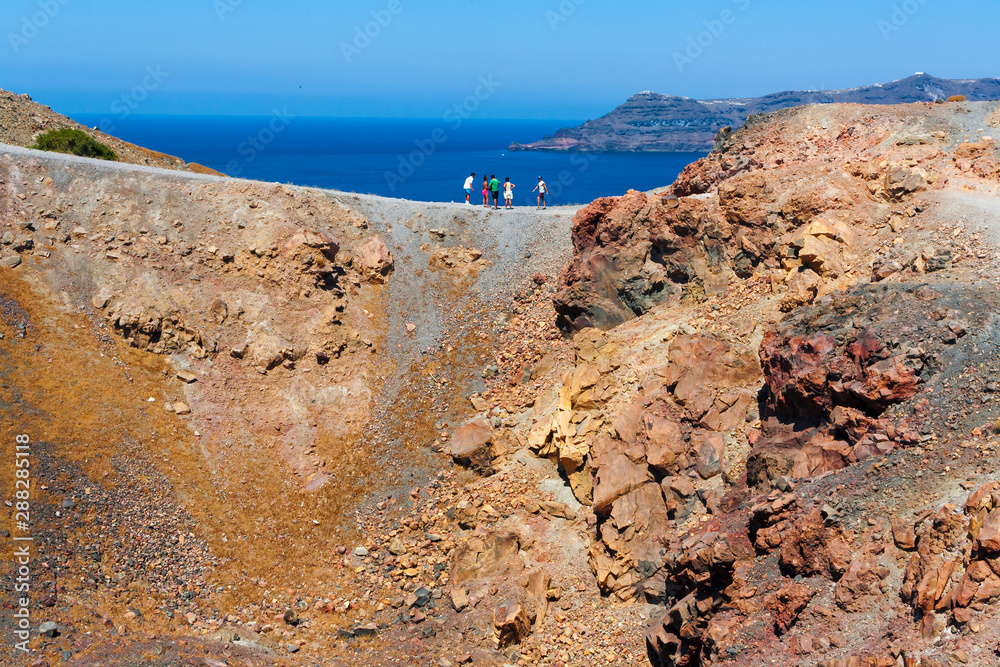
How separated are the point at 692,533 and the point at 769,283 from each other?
10.3 metres

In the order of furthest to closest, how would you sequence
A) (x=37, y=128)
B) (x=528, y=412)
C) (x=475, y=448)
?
(x=37, y=128)
(x=528, y=412)
(x=475, y=448)

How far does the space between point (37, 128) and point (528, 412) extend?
37025 millimetres

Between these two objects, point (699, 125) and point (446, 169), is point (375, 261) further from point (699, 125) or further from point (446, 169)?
point (699, 125)

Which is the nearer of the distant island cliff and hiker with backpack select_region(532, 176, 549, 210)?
hiker with backpack select_region(532, 176, 549, 210)

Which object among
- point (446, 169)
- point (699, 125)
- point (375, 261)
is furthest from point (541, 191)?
point (699, 125)

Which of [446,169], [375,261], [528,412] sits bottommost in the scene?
[528,412]

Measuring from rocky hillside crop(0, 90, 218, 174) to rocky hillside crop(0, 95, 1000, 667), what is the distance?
47.0 feet

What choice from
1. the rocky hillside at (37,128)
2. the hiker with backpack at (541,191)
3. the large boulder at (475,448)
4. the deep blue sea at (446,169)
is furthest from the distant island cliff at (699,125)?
the large boulder at (475,448)

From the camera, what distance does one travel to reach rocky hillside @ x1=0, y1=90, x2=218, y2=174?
141 feet

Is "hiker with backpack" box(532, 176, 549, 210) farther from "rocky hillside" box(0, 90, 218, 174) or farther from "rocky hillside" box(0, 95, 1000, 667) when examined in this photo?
"rocky hillside" box(0, 90, 218, 174)

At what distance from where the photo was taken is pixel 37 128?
145 feet

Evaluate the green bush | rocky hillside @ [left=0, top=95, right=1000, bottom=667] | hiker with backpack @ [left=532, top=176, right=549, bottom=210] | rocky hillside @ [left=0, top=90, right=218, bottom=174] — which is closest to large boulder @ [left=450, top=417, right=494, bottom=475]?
rocky hillside @ [left=0, top=95, right=1000, bottom=667]

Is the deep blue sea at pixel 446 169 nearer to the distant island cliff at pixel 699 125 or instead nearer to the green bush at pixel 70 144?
the distant island cliff at pixel 699 125

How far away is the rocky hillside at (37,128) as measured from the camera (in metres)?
42.9
